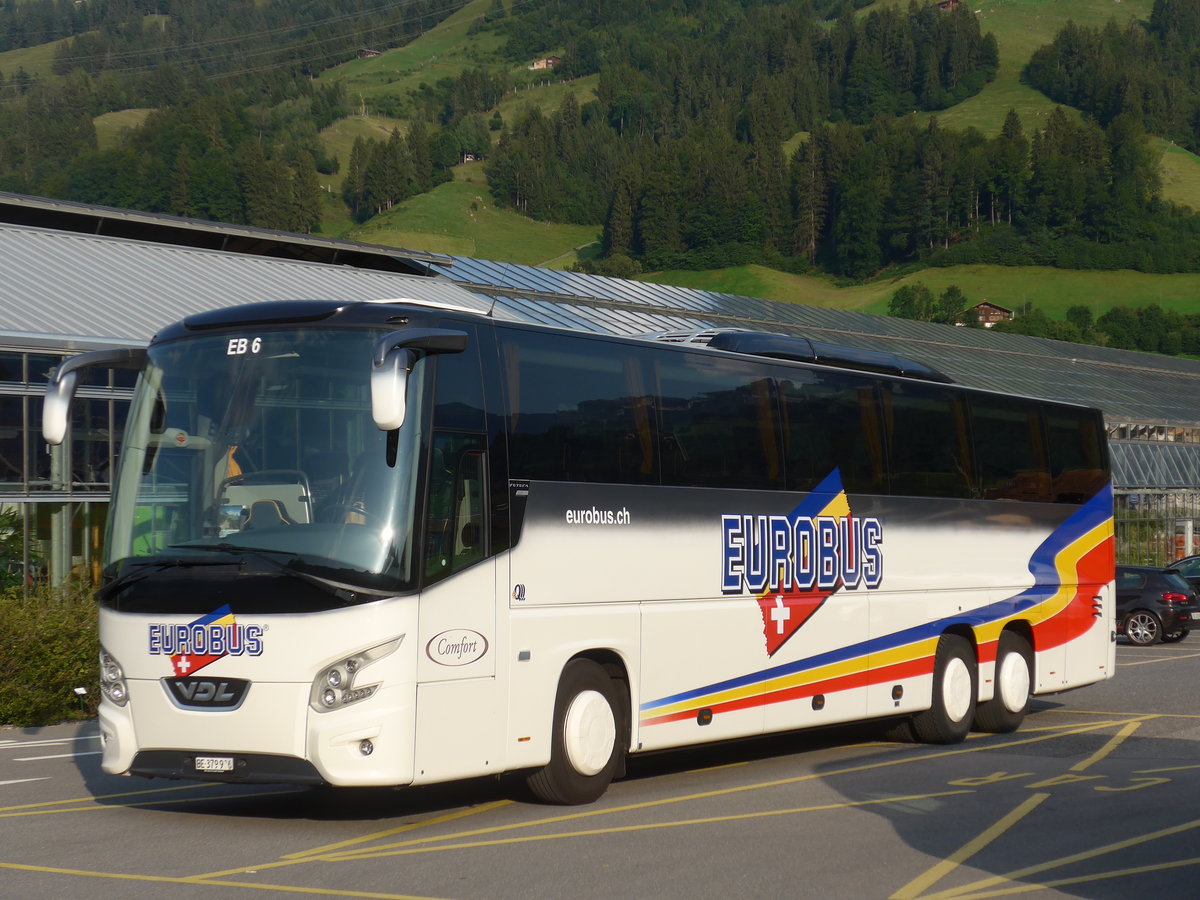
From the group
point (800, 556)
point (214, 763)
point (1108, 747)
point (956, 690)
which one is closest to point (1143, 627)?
point (956, 690)

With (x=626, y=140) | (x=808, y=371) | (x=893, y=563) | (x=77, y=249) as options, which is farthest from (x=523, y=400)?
(x=626, y=140)

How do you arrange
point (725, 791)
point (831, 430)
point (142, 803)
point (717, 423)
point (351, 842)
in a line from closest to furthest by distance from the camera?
point (351, 842) < point (142, 803) < point (725, 791) < point (717, 423) < point (831, 430)

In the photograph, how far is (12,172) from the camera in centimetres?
14925

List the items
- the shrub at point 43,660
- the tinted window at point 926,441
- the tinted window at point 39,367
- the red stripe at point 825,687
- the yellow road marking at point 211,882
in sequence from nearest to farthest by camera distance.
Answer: the yellow road marking at point 211,882, the red stripe at point 825,687, the tinted window at point 926,441, the shrub at point 43,660, the tinted window at point 39,367

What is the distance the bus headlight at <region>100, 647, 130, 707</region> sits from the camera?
385 inches

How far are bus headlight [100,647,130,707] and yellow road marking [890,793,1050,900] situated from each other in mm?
5016

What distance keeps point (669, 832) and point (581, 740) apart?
47.0 inches

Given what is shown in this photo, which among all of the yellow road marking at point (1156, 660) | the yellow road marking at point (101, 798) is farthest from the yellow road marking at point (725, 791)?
the yellow road marking at point (1156, 660)

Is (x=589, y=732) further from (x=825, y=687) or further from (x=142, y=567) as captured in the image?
(x=825, y=687)

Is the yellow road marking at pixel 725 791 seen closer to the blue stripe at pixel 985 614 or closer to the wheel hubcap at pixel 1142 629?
the blue stripe at pixel 985 614

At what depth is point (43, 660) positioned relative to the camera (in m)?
16.0

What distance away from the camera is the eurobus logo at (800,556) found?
12.4m

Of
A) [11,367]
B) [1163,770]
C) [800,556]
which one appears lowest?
[1163,770]

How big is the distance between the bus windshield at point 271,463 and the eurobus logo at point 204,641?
Answer: 0.42 m
